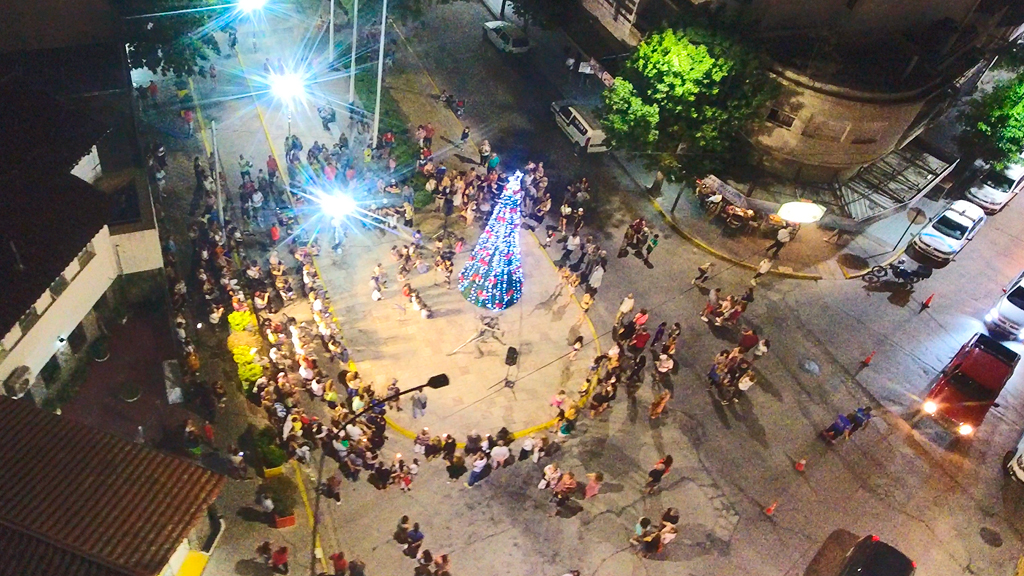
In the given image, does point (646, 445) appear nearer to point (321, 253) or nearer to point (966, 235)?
point (321, 253)

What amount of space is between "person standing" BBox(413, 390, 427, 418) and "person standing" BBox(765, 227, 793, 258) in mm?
15271

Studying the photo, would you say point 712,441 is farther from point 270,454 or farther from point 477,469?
point 270,454

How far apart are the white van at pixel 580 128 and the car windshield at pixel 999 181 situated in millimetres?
17098

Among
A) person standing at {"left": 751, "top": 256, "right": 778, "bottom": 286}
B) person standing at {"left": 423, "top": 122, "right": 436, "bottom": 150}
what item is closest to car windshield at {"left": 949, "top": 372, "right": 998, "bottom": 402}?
person standing at {"left": 751, "top": 256, "right": 778, "bottom": 286}

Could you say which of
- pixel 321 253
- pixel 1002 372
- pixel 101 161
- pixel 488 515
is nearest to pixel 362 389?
pixel 488 515

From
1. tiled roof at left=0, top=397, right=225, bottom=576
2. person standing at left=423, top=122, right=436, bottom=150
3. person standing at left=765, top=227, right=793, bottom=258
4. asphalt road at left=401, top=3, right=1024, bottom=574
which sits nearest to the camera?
tiled roof at left=0, top=397, right=225, bottom=576

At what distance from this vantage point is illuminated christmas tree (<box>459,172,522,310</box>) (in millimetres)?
19703

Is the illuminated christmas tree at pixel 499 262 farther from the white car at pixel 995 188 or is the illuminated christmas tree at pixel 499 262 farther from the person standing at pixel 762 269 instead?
the white car at pixel 995 188

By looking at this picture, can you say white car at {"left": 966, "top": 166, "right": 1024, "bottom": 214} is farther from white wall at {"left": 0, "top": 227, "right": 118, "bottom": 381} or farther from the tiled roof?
white wall at {"left": 0, "top": 227, "right": 118, "bottom": 381}

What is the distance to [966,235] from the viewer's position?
1145 inches

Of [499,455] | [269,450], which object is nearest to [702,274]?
[499,455]

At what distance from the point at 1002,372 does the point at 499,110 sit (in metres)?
22.6

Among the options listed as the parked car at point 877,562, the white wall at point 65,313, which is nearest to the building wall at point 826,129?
the parked car at point 877,562

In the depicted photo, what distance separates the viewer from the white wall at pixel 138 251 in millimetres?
20609
